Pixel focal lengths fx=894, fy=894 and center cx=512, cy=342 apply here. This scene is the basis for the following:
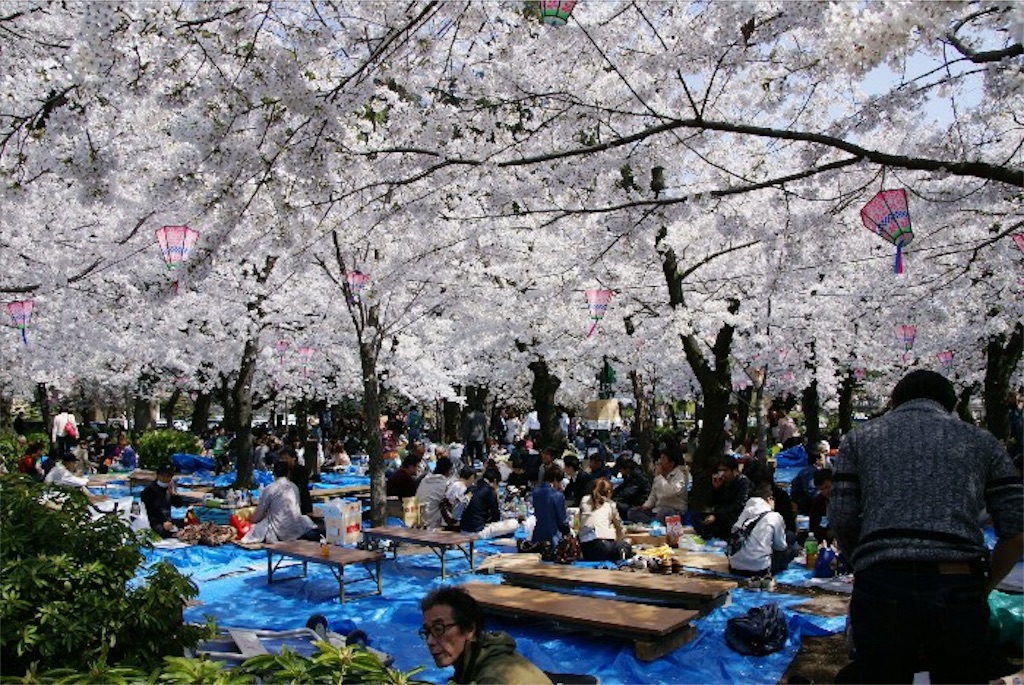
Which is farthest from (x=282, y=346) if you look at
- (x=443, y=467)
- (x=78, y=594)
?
(x=78, y=594)

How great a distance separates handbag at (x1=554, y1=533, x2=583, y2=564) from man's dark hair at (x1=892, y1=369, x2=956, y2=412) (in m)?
6.70

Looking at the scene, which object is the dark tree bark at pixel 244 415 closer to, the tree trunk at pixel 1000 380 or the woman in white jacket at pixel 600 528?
the woman in white jacket at pixel 600 528

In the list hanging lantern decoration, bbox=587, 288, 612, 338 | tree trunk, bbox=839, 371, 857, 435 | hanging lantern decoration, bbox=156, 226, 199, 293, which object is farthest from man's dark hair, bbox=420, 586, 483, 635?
tree trunk, bbox=839, 371, 857, 435

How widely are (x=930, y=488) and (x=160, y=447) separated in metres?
21.2

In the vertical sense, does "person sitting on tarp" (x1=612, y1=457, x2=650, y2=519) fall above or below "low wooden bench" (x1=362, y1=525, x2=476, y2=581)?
above

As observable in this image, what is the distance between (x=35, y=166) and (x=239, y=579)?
14.5 feet

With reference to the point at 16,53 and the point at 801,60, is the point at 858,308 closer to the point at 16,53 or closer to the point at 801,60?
the point at 801,60

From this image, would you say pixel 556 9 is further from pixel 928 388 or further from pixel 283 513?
pixel 283 513

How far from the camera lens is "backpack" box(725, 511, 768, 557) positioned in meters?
8.45

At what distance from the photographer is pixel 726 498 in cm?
1043

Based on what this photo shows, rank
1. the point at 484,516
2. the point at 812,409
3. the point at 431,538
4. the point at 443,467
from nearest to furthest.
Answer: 1. the point at 431,538
2. the point at 484,516
3. the point at 443,467
4. the point at 812,409

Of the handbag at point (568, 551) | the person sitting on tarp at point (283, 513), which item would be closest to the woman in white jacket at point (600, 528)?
the handbag at point (568, 551)

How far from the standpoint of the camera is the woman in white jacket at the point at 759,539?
27.6 feet

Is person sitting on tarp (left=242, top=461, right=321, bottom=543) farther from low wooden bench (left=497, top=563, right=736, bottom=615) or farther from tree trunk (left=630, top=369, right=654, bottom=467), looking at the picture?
tree trunk (left=630, top=369, right=654, bottom=467)
